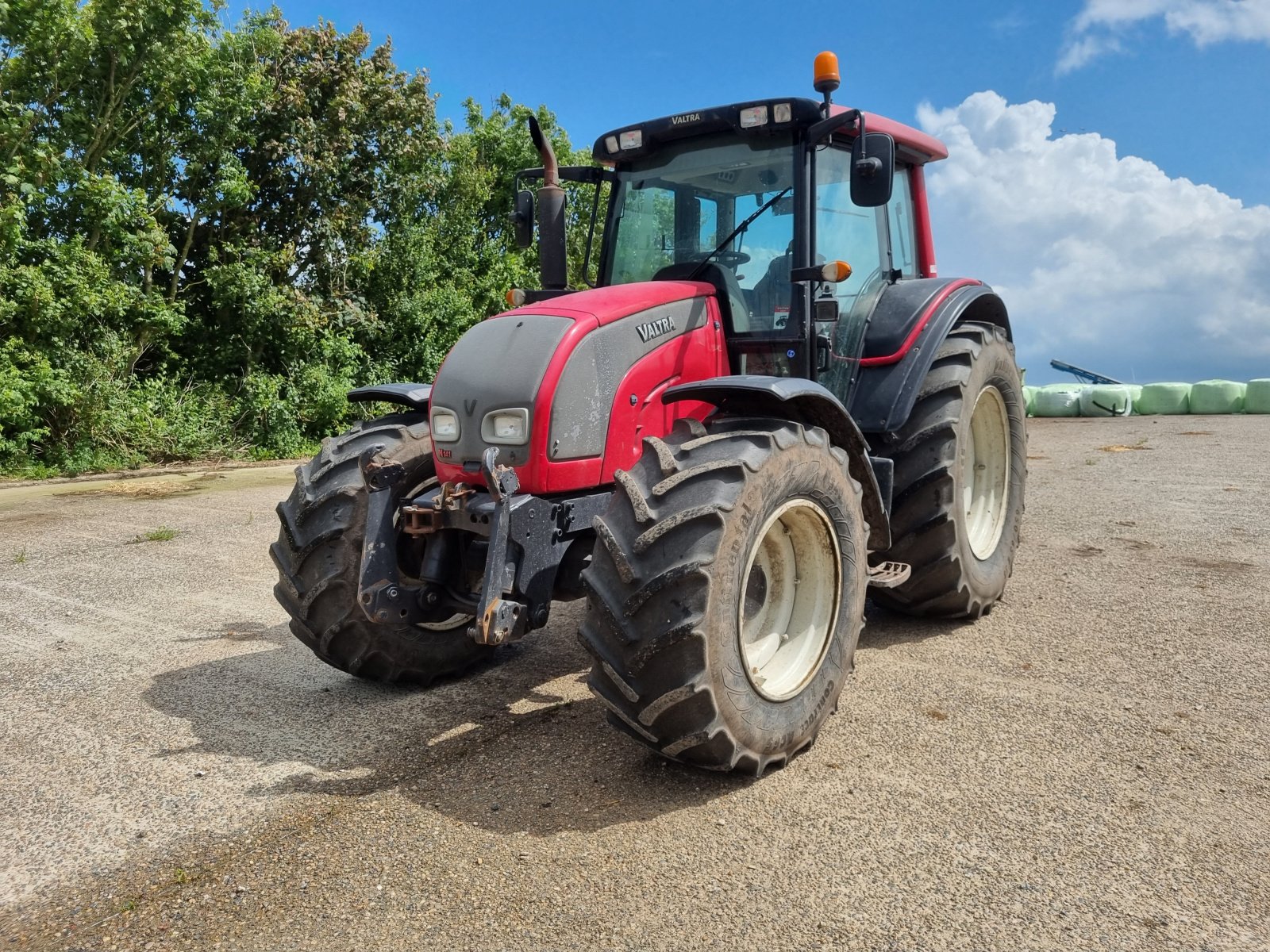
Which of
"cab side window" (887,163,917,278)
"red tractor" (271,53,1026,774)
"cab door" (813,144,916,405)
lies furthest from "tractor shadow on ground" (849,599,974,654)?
"cab side window" (887,163,917,278)

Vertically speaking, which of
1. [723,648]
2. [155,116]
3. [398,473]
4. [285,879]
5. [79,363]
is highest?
[155,116]

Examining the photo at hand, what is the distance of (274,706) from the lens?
12.9 feet

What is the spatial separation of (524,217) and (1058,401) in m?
16.3

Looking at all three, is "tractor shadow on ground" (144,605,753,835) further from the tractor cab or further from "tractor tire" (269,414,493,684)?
the tractor cab

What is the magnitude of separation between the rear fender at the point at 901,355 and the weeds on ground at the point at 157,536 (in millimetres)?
6029

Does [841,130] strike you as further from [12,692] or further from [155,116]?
[155,116]

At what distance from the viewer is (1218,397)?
1764 centimetres

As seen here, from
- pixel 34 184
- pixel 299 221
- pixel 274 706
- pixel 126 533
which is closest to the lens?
pixel 274 706

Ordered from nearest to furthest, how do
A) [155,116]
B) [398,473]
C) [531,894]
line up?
[531,894], [398,473], [155,116]

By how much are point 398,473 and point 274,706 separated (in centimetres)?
117

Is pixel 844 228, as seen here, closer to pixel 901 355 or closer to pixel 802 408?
pixel 901 355

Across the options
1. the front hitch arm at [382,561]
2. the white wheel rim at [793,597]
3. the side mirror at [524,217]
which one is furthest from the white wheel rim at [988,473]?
the front hitch arm at [382,561]

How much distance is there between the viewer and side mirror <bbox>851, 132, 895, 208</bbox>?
369 centimetres

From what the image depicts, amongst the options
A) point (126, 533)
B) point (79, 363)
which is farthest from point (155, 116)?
point (126, 533)
